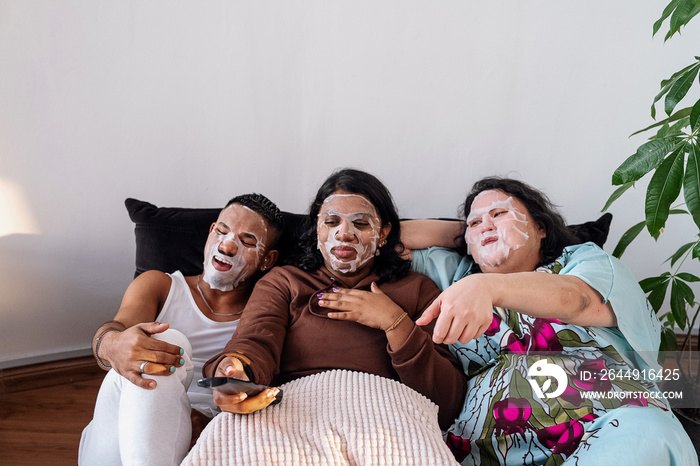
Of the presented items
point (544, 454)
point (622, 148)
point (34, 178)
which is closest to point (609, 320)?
point (544, 454)

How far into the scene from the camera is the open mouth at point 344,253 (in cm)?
146

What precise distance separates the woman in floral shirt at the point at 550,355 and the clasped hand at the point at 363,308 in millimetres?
195

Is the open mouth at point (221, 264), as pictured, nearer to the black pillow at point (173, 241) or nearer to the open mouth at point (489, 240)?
the black pillow at point (173, 241)

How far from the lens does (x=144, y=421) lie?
1.10 metres

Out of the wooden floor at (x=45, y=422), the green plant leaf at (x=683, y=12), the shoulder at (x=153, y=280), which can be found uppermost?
the green plant leaf at (x=683, y=12)

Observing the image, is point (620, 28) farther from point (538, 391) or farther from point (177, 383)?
point (177, 383)

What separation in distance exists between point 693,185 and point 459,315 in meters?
0.79

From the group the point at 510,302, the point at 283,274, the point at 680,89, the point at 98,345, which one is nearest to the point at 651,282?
the point at 680,89

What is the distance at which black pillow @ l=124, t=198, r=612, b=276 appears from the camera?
169 cm

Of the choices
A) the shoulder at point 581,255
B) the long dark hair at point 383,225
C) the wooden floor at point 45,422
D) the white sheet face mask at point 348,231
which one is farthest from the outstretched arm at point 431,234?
the wooden floor at point 45,422

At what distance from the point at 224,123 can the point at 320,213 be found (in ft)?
2.37

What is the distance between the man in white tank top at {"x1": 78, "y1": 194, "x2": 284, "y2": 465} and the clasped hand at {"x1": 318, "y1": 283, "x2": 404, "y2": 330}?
14.9 inches

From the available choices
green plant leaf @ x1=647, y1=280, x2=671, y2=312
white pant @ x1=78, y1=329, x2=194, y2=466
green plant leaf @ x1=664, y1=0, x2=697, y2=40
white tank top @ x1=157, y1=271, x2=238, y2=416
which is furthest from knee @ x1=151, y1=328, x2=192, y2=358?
green plant leaf @ x1=664, y1=0, x2=697, y2=40

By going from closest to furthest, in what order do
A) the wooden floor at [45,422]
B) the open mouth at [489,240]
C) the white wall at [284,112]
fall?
the open mouth at [489,240]
the wooden floor at [45,422]
the white wall at [284,112]
